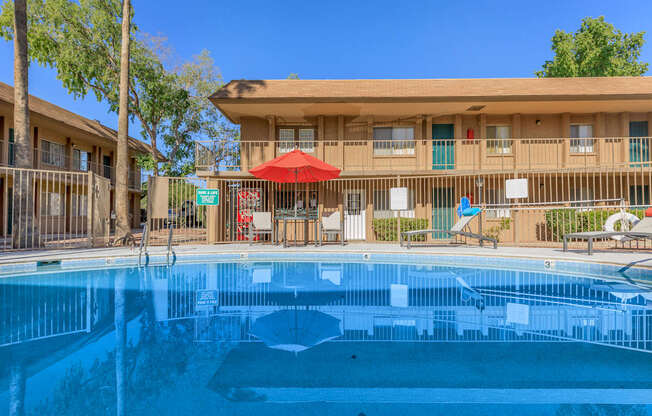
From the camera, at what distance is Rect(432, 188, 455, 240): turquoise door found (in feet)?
49.7

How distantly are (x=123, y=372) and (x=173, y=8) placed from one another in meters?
28.8

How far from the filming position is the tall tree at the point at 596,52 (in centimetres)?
2348

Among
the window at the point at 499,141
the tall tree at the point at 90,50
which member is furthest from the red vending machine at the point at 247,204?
the window at the point at 499,141

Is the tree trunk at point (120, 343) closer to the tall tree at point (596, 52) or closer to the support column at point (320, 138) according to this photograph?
the support column at point (320, 138)

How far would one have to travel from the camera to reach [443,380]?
2.48 meters

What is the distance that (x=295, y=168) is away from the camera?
10.4 m

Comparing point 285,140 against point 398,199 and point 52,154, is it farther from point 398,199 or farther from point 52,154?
point 52,154

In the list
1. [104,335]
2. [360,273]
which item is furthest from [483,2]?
[104,335]

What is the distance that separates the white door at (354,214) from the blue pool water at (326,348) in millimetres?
8926

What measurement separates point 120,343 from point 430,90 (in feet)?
48.6

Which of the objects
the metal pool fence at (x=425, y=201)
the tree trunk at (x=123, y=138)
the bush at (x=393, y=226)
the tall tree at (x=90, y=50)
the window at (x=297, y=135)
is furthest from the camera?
the tall tree at (x=90, y=50)

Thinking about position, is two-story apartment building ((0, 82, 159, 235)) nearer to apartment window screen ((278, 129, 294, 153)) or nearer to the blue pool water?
apartment window screen ((278, 129, 294, 153))

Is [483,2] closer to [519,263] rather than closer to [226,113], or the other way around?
[226,113]

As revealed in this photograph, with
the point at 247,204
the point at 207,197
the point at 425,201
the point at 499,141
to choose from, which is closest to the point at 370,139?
the point at 425,201
